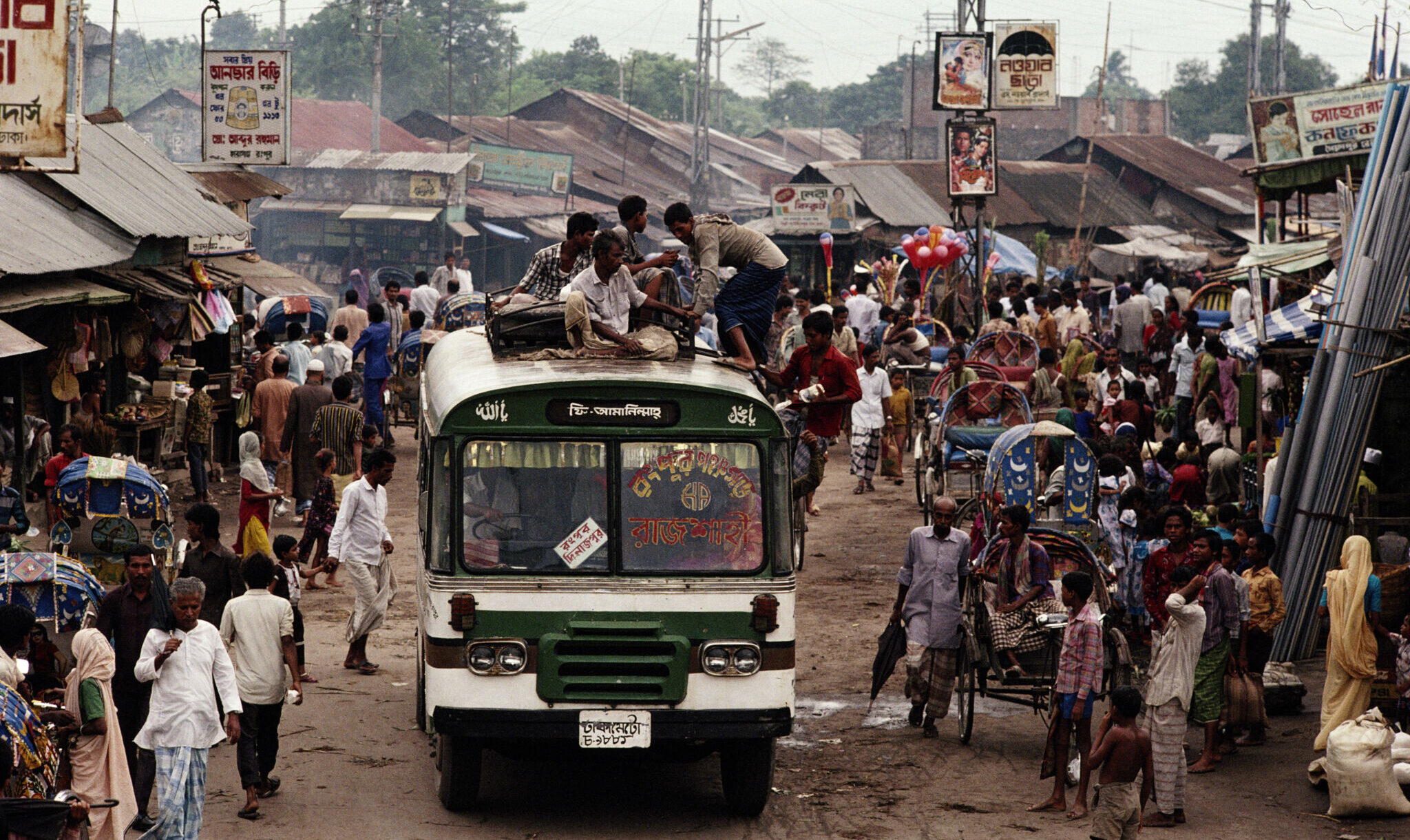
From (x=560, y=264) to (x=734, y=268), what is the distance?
1312 millimetres

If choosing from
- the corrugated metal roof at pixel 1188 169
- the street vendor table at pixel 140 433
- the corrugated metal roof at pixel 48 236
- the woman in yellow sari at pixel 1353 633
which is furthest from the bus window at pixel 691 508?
the corrugated metal roof at pixel 1188 169

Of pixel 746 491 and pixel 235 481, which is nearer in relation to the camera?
pixel 746 491

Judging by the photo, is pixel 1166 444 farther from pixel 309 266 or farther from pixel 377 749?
pixel 309 266

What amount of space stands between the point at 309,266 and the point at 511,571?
36524 mm

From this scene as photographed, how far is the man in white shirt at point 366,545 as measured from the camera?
11969 mm

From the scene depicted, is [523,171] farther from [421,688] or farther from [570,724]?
[570,724]

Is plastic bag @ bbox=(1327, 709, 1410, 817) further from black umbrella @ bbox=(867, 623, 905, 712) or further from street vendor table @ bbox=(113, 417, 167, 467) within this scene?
street vendor table @ bbox=(113, 417, 167, 467)

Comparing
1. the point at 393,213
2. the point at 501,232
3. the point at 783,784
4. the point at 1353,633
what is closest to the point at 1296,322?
the point at 1353,633

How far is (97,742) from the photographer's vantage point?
744cm

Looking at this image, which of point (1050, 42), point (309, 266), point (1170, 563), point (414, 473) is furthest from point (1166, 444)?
point (309, 266)

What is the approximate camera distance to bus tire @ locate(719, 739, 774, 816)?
8797 mm

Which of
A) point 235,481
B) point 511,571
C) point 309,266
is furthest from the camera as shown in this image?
point 309,266

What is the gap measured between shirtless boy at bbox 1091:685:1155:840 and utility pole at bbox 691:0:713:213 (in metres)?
42.3

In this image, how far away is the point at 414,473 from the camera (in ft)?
72.4
